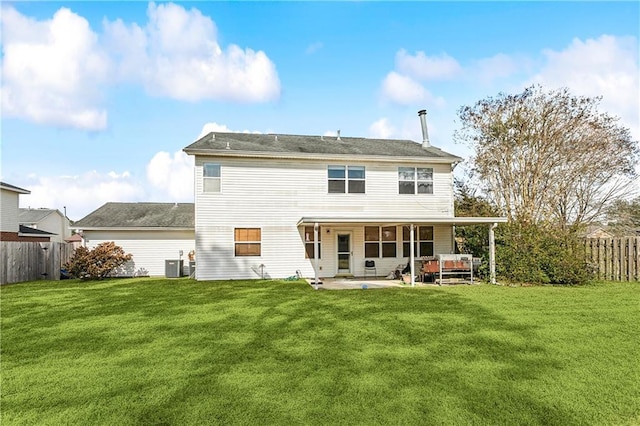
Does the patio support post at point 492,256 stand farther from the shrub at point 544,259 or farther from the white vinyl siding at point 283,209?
the white vinyl siding at point 283,209

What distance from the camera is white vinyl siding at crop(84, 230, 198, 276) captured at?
18.0 meters

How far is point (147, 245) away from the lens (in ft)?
60.0

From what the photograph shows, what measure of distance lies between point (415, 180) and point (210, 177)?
868cm

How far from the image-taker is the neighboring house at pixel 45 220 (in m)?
32.4

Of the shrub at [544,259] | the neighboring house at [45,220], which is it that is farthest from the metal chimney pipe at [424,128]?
the neighboring house at [45,220]

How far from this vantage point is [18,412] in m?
3.47

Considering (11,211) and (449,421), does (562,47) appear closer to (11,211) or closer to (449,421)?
(449,421)

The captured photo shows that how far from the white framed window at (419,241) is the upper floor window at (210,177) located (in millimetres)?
8151

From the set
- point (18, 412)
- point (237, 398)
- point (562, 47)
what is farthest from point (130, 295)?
point (562, 47)

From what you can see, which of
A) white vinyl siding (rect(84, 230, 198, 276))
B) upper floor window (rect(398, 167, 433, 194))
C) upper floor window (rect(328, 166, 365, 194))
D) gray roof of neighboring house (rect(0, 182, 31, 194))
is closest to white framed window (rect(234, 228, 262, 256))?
upper floor window (rect(328, 166, 365, 194))

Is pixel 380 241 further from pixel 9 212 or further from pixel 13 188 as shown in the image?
pixel 9 212

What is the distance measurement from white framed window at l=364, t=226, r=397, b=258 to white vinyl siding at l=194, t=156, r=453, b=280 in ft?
0.75

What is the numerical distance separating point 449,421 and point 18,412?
163 inches

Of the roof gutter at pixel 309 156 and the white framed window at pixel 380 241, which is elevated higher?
the roof gutter at pixel 309 156
